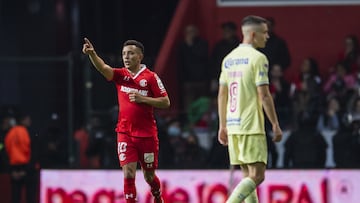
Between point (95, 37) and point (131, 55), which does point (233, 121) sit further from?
point (95, 37)

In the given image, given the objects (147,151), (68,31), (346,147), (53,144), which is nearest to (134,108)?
(147,151)

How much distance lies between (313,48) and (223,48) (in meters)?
3.16

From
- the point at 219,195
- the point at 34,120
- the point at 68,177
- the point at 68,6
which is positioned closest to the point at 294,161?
the point at 219,195

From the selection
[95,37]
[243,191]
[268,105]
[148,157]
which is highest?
[95,37]

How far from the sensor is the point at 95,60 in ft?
50.9

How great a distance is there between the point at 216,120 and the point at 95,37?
5888mm

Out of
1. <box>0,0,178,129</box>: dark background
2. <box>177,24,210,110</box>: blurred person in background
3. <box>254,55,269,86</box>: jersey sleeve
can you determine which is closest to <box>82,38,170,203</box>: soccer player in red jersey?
<box>254,55,269,86</box>: jersey sleeve

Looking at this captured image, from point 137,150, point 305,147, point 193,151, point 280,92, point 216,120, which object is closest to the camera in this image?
point 137,150

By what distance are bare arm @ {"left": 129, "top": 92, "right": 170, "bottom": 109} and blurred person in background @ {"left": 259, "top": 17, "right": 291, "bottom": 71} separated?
7106 millimetres

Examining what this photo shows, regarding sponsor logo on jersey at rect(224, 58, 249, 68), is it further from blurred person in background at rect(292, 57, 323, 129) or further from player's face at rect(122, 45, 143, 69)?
blurred person in background at rect(292, 57, 323, 129)

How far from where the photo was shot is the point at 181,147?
2228 cm

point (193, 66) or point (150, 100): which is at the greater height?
point (193, 66)

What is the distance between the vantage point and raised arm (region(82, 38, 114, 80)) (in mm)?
15312

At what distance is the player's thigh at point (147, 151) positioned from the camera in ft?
52.8
